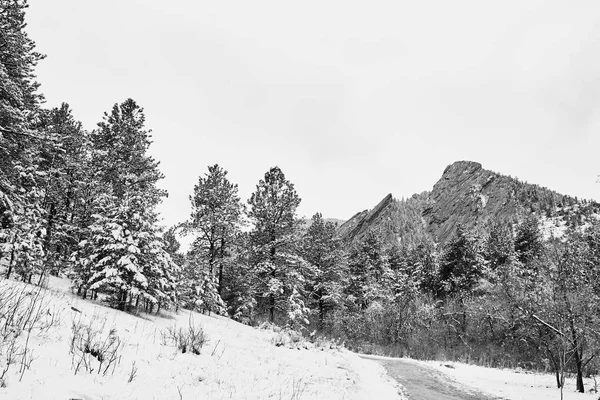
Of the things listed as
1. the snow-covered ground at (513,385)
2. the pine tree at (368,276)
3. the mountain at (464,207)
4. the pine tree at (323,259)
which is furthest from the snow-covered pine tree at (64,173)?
the mountain at (464,207)

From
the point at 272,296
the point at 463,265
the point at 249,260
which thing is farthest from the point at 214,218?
the point at 463,265

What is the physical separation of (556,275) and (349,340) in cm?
2157

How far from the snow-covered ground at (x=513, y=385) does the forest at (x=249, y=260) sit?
829 millimetres

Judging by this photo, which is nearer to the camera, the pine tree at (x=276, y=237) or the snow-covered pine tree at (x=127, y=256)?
the snow-covered pine tree at (x=127, y=256)

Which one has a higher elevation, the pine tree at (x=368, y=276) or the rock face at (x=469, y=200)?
the rock face at (x=469, y=200)

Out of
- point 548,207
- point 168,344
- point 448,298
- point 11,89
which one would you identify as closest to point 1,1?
point 11,89

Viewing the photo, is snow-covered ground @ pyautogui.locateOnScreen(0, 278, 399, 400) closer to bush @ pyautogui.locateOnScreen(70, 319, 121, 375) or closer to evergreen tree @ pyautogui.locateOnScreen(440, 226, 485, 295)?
bush @ pyautogui.locateOnScreen(70, 319, 121, 375)

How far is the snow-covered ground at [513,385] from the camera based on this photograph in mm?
10547

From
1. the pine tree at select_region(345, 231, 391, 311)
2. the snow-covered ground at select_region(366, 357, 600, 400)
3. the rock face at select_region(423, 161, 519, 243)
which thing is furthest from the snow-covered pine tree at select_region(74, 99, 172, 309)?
the rock face at select_region(423, 161, 519, 243)

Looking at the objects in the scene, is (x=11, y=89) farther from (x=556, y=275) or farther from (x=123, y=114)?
(x=556, y=275)

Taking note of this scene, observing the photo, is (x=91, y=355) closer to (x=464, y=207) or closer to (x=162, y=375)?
(x=162, y=375)

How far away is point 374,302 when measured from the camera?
111 ft

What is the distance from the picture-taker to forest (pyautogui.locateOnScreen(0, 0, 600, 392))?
43.3ft

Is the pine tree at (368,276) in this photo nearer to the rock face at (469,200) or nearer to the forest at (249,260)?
the forest at (249,260)
